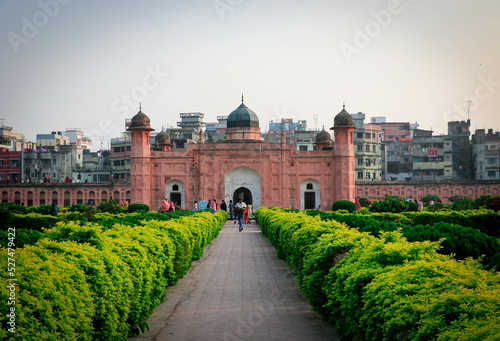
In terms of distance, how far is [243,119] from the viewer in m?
38.3

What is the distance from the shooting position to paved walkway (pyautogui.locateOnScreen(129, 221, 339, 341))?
5.89 metres

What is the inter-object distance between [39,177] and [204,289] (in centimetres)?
4851

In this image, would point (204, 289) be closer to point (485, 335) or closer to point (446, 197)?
point (485, 335)

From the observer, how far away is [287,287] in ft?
29.0

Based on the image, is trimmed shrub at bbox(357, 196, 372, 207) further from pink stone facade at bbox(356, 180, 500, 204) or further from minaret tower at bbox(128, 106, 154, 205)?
minaret tower at bbox(128, 106, 154, 205)

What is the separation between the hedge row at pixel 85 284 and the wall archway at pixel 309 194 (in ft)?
92.9

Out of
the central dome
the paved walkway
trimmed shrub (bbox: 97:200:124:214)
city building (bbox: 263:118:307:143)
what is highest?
city building (bbox: 263:118:307:143)

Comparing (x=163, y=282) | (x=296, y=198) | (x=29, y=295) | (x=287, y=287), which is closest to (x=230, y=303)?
(x=163, y=282)

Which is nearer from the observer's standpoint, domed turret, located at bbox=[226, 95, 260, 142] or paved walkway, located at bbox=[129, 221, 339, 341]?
paved walkway, located at bbox=[129, 221, 339, 341]

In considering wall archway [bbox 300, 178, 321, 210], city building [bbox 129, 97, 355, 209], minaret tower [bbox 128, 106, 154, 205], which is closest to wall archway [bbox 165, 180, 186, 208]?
city building [bbox 129, 97, 355, 209]

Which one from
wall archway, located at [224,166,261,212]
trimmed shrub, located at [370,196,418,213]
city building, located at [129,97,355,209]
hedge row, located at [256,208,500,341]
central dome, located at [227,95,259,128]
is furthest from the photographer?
central dome, located at [227,95,259,128]

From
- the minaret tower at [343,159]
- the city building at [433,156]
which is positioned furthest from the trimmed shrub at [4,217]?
the city building at [433,156]

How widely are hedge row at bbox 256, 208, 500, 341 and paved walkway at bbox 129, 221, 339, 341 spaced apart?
19.5 inches

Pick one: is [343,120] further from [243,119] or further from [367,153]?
[367,153]
